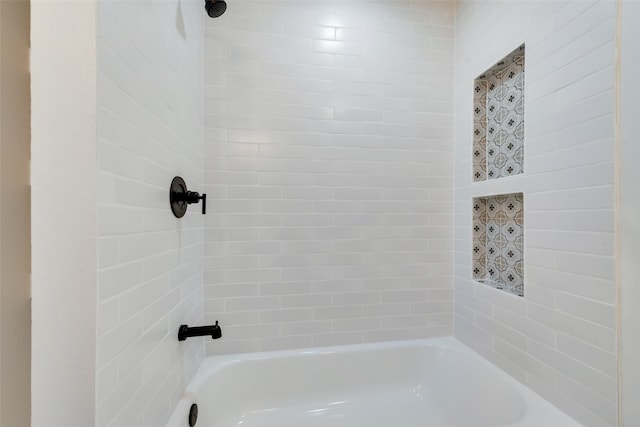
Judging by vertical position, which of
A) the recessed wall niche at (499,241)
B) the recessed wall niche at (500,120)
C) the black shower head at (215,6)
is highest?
the black shower head at (215,6)

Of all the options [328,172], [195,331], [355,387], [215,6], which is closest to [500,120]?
[328,172]

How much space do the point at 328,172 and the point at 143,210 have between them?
990 mm

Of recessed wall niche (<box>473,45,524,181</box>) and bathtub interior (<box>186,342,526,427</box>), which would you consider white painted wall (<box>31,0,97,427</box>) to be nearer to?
bathtub interior (<box>186,342,526,427</box>)

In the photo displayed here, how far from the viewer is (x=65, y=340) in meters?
0.61

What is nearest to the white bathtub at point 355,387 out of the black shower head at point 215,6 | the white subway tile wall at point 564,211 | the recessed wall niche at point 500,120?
the white subway tile wall at point 564,211

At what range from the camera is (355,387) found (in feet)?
5.18

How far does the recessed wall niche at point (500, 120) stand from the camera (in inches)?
53.0

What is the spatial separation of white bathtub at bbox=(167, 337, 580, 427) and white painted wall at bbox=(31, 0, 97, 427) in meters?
0.76

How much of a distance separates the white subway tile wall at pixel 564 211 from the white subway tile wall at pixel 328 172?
385 mm

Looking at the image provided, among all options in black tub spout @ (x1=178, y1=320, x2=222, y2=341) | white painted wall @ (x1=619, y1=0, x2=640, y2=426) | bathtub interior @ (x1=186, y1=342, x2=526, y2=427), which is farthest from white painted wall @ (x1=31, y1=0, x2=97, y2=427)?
white painted wall @ (x1=619, y1=0, x2=640, y2=426)

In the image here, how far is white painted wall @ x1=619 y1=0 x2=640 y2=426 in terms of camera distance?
2.68ft

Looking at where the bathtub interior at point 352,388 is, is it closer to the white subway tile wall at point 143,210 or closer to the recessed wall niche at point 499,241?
the white subway tile wall at point 143,210

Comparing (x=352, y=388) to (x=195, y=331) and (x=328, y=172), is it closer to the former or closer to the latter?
(x=195, y=331)

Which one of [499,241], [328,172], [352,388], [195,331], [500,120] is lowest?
[352,388]
